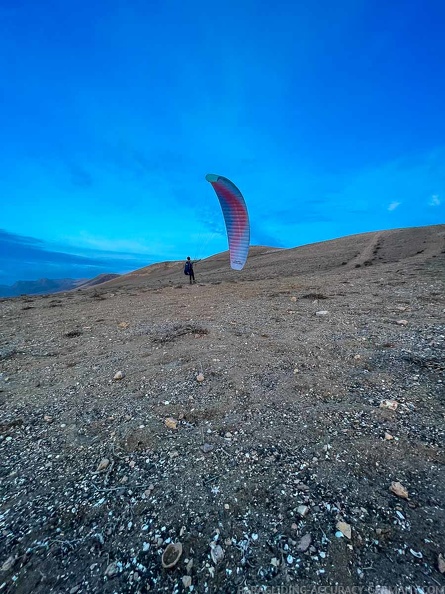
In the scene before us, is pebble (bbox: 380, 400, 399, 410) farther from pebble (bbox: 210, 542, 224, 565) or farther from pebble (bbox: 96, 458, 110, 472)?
pebble (bbox: 96, 458, 110, 472)

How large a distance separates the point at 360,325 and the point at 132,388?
710 centimetres

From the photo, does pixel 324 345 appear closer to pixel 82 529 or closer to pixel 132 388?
pixel 132 388

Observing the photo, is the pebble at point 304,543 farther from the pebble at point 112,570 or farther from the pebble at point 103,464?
the pebble at point 103,464

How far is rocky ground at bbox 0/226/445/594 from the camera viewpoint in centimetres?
259

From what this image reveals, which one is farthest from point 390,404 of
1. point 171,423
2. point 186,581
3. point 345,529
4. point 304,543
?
point 186,581

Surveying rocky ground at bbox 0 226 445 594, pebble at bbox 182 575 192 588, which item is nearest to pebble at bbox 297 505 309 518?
rocky ground at bbox 0 226 445 594

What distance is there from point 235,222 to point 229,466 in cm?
1958

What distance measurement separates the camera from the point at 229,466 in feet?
12.1

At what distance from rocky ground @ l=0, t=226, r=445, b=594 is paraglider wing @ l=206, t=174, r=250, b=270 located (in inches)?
551

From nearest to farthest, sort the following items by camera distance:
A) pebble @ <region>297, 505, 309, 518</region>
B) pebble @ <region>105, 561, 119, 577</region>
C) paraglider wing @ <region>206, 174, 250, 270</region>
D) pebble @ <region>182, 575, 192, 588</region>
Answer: pebble @ <region>182, 575, 192, 588</region>
pebble @ <region>105, 561, 119, 577</region>
pebble @ <region>297, 505, 309, 518</region>
paraglider wing @ <region>206, 174, 250, 270</region>

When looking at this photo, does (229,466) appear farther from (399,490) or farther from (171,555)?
(399,490)

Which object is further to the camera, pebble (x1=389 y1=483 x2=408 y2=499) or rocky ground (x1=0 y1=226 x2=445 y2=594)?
pebble (x1=389 y1=483 x2=408 y2=499)

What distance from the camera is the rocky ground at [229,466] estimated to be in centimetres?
259

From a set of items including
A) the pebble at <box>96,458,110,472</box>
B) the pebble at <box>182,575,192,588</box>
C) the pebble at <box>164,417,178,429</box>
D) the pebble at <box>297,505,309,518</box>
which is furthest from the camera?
the pebble at <box>164,417,178,429</box>
